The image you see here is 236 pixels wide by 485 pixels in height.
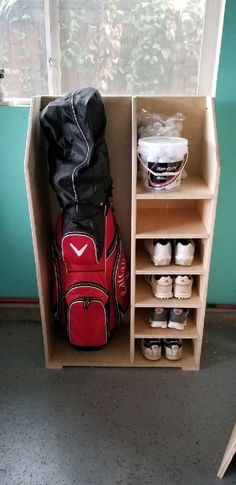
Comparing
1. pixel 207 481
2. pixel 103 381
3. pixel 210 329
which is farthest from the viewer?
pixel 210 329

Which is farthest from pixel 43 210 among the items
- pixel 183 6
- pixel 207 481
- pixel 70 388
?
pixel 207 481

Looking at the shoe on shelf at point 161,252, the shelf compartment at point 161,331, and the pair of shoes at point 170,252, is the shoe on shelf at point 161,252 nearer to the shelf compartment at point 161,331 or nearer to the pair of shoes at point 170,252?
the pair of shoes at point 170,252

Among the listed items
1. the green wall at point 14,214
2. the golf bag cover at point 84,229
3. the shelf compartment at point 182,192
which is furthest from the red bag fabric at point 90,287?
the green wall at point 14,214

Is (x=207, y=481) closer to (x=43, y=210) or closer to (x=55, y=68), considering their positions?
(x=43, y=210)

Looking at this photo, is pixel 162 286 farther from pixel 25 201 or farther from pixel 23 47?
pixel 23 47

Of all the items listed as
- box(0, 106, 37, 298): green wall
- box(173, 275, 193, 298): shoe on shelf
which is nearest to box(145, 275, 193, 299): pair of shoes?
box(173, 275, 193, 298): shoe on shelf

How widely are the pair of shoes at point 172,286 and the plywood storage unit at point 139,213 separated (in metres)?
0.03

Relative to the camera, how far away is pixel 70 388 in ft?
5.16

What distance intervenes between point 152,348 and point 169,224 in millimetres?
554

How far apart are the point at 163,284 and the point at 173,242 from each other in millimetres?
176

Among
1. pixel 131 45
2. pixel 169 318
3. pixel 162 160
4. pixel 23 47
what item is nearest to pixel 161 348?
pixel 169 318

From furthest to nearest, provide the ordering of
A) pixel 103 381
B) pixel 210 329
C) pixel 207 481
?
pixel 210 329 → pixel 103 381 → pixel 207 481

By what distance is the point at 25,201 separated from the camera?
1782 mm

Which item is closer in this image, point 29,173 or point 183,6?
point 29,173
